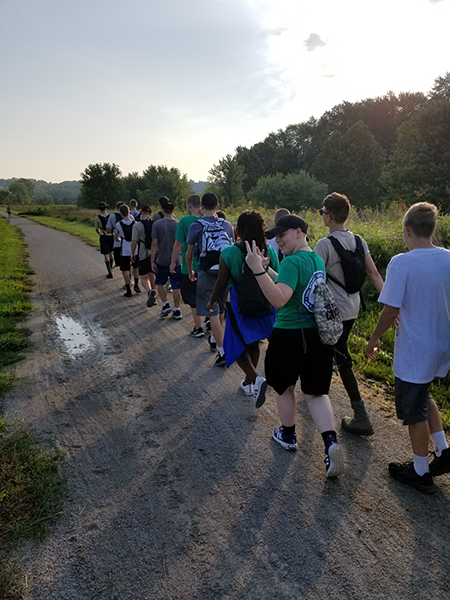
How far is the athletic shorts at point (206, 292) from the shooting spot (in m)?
5.22

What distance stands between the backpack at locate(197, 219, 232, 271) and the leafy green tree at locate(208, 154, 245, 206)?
103ft

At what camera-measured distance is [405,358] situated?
272 cm

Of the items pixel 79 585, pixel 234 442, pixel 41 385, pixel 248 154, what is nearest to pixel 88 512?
pixel 79 585

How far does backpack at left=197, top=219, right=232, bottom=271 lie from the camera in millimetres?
5133

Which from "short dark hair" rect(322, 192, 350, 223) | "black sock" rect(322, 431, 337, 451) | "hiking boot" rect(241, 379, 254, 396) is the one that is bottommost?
"hiking boot" rect(241, 379, 254, 396)

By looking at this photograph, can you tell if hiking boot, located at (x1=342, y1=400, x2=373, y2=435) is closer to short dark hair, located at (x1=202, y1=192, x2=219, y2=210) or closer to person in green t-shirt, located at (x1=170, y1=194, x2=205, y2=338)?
short dark hair, located at (x1=202, y1=192, x2=219, y2=210)

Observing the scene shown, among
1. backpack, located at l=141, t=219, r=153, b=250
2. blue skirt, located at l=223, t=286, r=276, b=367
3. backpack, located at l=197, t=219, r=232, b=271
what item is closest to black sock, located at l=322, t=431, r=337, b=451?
blue skirt, located at l=223, t=286, r=276, b=367

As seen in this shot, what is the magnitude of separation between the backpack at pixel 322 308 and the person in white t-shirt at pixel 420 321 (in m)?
0.34

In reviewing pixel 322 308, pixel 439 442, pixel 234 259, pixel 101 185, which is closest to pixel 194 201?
pixel 234 259

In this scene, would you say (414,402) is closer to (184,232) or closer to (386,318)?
(386,318)

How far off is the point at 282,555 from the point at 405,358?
5.06ft

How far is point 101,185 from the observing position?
5400cm

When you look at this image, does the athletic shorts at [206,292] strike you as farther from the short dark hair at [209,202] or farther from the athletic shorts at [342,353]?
the athletic shorts at [342,353]

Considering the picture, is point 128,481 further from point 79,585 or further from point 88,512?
point 79,585
